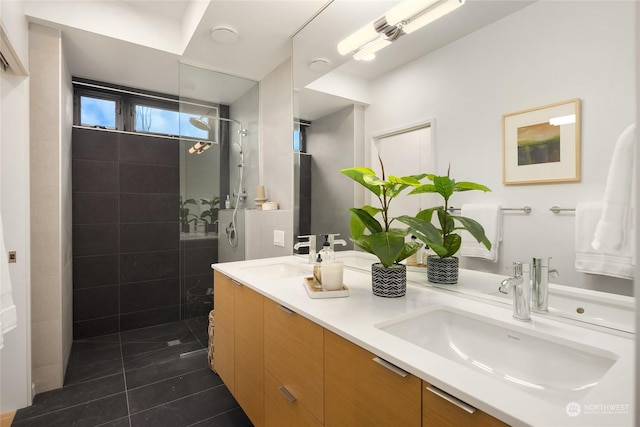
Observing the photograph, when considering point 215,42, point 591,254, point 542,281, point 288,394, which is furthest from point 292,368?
point 215,42

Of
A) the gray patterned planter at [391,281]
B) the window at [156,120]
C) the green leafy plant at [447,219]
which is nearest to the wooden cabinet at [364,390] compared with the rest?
the gray patterned planter at [391,281]

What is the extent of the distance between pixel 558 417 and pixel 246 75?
2890 mm

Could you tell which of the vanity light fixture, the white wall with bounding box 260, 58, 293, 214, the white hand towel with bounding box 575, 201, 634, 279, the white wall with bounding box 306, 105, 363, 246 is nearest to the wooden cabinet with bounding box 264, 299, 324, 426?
the white wall with bounding box 306, 105, 363, 246

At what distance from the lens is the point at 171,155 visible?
10.7 ft

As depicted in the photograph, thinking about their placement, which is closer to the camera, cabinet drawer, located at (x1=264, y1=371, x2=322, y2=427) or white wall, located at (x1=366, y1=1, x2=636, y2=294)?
white wall, located at (x1=366, y1=1, x2=636, y2=294)

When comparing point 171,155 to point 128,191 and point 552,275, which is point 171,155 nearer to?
point 128,191

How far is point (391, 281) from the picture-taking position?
123cm

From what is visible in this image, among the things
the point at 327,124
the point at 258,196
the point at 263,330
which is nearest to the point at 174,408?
the point at 263,330

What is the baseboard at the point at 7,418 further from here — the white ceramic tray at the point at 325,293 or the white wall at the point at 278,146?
the white ceramic tray at the point at 325,293

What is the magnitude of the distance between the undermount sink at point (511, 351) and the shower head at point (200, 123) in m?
2.31

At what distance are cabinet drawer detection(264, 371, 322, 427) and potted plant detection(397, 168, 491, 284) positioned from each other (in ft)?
2.46

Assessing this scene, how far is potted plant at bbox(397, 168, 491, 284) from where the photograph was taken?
120 cm

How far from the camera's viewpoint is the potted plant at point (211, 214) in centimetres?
270

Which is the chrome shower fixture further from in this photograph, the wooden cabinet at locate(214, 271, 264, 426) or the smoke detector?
the wooden cabinet at locate(214, 271, 264, 426)
